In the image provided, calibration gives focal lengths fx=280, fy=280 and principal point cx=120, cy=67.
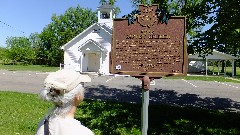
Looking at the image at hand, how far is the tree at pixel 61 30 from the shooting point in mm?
57469

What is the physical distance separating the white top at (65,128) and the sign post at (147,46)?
118 inches

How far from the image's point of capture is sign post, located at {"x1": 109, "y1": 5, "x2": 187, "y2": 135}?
17.8 ft

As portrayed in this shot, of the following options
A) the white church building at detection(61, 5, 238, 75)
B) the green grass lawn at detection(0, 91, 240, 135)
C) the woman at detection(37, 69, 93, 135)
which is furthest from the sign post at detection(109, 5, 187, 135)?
the white church building at detection(61, 5, 238, 75)

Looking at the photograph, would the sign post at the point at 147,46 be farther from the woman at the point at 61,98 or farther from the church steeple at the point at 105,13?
the church steeple at the point at 105,13

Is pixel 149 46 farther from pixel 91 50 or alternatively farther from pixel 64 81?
pixel 91 50

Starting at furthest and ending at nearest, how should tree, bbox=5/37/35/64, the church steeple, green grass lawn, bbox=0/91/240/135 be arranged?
tree, bbox=5/37/35/64 → the church steeple → green grass lawn, bbox=0/91/240/135

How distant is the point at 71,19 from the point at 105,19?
2582cm

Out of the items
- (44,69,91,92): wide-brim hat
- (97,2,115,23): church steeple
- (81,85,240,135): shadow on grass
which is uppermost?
(97,2,115,23): church steeple

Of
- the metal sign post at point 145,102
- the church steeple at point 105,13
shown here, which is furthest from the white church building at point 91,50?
the metal sign post at point 145,102

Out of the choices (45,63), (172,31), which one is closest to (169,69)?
(172,31)

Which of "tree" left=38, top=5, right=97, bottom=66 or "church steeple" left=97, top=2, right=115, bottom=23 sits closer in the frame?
"church steeple" left=97, top=2, right=115, bottom=23

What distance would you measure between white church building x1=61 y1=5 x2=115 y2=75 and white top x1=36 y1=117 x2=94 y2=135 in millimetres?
28488

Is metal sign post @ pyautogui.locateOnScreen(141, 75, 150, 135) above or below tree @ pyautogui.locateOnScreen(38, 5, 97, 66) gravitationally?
below

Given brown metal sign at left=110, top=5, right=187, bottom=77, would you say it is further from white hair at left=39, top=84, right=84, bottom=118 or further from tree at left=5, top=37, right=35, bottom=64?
tree at left=5, top=37, right=35, bottom=64
